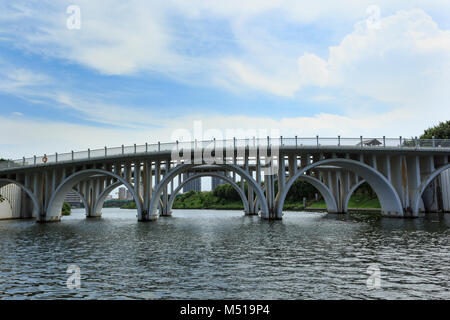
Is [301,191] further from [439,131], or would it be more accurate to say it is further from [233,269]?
[233,269]

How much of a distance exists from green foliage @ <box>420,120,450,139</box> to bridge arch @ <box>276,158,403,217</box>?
26.6 m

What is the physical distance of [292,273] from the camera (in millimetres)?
12797

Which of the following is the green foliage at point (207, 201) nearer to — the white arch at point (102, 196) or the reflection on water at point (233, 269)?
the white arch at point (102, 196)

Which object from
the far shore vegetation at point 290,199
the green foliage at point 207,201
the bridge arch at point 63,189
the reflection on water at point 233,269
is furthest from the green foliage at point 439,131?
the green foliage at point 207,201

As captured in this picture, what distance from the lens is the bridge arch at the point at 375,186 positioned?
42812mm

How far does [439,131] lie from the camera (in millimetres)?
64062

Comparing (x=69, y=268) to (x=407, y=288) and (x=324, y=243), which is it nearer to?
(x=407, y=288)

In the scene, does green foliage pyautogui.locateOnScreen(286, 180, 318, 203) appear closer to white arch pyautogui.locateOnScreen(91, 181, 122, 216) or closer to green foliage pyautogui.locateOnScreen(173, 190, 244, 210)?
green foliage pyautogui.locateOnScreen(173, 190, 244, 210)

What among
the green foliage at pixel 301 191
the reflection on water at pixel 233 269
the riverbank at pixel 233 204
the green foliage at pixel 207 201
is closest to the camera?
the reflection on water at pixel 233 269

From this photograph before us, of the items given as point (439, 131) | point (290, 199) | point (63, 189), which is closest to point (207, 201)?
point (290, 199)

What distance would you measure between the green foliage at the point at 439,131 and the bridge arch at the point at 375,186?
2662 cm

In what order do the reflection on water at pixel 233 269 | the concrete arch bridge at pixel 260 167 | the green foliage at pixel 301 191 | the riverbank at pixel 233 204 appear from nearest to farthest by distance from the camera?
the reflection on water at pixel 233 269 < the concrete arch bridge at pixel 260 167 < the riverbank at pixel 233 204 < the green foliage at pixel 301 191
